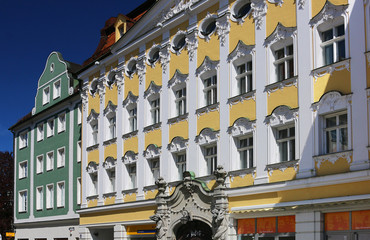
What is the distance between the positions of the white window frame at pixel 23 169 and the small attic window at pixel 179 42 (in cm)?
2246

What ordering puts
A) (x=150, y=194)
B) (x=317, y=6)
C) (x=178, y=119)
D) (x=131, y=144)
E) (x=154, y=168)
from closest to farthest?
(x=317, y=6) → (x=178, y=119) → (x=150, y=194) → (x=154, y=168) → (x=131, y=144)

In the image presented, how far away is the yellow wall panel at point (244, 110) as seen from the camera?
2354cm

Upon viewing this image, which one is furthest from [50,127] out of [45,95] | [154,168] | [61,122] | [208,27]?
[208,27]

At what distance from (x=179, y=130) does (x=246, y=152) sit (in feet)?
15.2

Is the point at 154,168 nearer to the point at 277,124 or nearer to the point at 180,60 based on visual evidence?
the point at 180,60

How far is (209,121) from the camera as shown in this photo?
25.9 meters

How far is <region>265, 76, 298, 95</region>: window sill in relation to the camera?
2173cm

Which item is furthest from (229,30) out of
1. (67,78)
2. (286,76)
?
(67,78)

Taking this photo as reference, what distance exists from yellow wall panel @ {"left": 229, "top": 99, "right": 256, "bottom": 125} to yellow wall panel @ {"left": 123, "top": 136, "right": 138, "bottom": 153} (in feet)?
25.8

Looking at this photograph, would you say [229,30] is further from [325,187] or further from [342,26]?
[325,187]

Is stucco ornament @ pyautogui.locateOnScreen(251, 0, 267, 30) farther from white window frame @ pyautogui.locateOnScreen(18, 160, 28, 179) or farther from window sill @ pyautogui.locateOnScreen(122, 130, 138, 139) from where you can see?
white window frame @ pyautogui.locateOnScreen(18, 160, 28, 179)

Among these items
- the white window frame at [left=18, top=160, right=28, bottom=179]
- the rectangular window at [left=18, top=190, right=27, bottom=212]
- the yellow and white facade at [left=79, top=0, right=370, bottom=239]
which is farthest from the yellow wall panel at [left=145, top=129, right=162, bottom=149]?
the white window frame at [left=18, top=160, right=28, bottom=179]

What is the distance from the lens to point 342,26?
2042cm

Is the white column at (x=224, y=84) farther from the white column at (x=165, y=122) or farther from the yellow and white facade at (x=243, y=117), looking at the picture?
the white column at (x=165, y=122)
